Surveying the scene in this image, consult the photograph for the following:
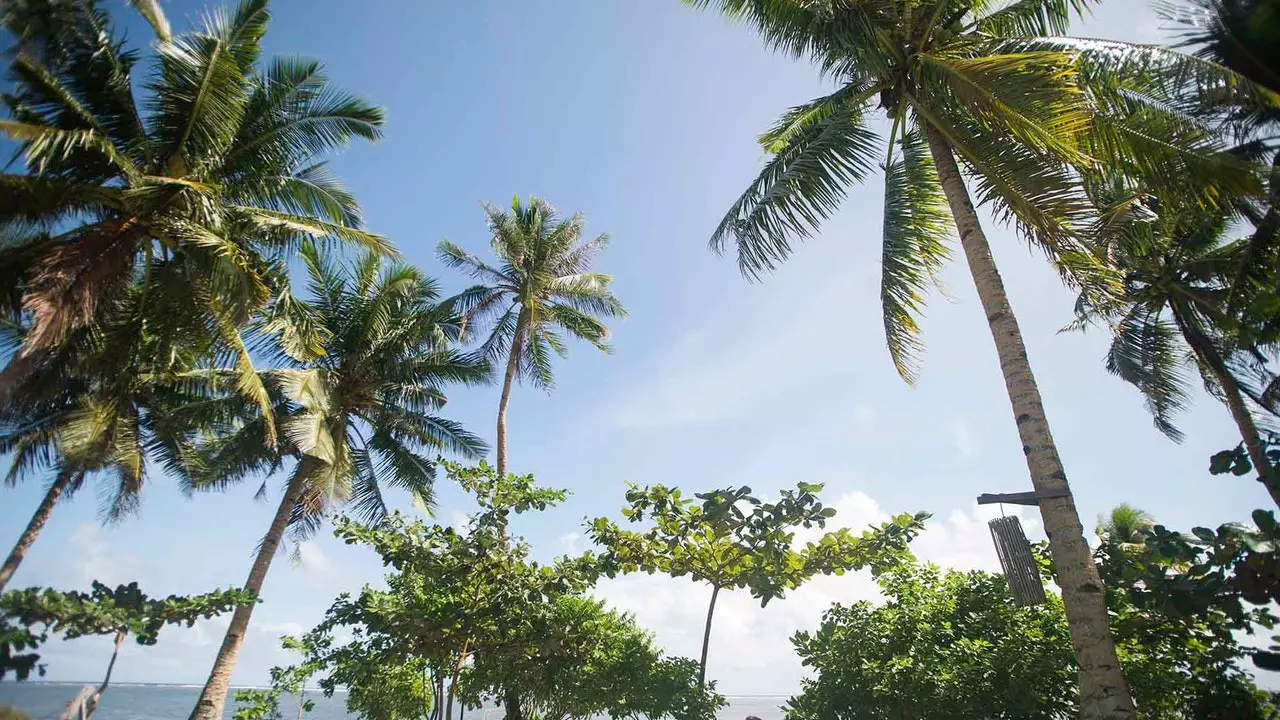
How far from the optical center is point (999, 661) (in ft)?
21.3

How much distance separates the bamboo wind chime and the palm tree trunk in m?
0.16

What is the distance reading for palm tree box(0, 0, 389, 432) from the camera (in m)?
7.14

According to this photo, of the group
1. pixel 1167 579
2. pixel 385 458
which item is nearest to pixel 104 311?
pixel 385 458

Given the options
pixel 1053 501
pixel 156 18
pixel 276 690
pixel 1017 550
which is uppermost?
pixel 156 18

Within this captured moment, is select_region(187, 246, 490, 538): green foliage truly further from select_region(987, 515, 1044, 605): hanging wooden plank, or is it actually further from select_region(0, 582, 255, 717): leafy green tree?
select_region(987, 515, 1044, 605): hanging wooden plank

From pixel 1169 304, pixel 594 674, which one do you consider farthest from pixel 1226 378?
pixel 594 674

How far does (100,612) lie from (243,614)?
7688mm

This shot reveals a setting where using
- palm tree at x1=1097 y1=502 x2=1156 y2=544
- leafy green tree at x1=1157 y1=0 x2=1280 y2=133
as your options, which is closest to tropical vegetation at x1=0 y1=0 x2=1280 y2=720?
leafy green tree at x1=1157 y1=0 x2=1280 y2=133

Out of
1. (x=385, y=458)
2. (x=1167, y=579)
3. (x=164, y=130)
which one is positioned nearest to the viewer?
(x=1167, y=579)

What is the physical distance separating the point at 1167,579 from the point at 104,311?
1248 cm

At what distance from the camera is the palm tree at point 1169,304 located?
711 cm

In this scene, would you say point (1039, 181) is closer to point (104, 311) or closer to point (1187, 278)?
point (1187, 278)

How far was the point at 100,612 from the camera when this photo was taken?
5.20 metres

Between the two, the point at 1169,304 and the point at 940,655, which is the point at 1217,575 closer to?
the point at 940,655
